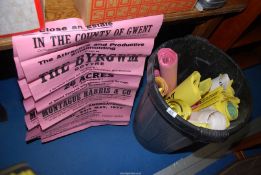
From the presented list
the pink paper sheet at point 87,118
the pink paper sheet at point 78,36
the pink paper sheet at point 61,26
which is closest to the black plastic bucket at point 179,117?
the pink paper sheet at point 87,118

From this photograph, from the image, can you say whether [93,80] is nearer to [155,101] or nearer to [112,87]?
[112,87]

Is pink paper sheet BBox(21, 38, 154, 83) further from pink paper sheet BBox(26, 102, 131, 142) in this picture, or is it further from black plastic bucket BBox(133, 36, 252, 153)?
pink paper sheet BBox(26, 102, 131, 142)

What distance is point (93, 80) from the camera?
0.95m

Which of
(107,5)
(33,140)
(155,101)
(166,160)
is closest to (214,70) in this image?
(155,101)

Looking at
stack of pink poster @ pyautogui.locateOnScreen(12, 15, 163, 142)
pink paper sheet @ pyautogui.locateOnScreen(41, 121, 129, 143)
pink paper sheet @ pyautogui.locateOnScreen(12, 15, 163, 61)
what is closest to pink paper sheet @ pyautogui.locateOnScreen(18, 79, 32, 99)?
stack of pink poster @ pyautogui.locateOnScreen(12, 15, 163, 142)

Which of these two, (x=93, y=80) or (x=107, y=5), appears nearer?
(x=107, y=5)

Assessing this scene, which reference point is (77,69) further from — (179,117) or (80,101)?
(179,117)

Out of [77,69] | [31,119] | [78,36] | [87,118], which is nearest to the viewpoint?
[78,36]

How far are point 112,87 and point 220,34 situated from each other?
2.06ft

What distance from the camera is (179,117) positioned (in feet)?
2.98

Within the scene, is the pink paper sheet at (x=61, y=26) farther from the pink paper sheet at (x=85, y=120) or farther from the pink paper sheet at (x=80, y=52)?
the pink paper sheet at (x=85, y=120)

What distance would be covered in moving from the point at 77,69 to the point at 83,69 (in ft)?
0.08

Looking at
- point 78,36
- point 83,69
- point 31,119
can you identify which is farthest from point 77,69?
point 31,119

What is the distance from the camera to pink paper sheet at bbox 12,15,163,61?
67cm
